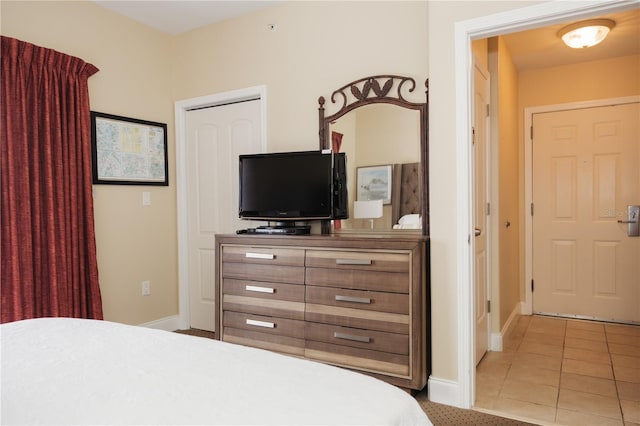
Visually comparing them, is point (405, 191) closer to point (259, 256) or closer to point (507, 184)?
point (259, 256)

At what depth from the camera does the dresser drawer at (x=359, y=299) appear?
8.25 feet

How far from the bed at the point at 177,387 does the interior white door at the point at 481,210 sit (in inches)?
84.9

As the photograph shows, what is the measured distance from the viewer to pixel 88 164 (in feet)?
10.6

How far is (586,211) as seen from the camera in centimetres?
444

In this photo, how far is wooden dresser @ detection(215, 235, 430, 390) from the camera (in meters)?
2.50

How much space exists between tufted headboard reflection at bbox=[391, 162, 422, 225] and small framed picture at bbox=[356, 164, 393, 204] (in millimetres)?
45

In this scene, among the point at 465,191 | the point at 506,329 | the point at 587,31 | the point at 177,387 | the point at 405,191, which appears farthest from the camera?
the point at 506,329

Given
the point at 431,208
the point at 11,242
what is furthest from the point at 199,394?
the point at 11,242

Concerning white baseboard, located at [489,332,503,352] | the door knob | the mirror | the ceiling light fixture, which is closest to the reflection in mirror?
the mirror

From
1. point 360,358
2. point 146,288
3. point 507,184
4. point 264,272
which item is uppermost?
point 507,184

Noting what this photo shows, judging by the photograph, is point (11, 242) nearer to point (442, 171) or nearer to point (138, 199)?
point (138, 199)

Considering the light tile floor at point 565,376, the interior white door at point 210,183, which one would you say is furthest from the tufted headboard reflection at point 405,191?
the interior white door at point 210,183

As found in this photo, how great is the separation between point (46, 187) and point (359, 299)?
2.24m

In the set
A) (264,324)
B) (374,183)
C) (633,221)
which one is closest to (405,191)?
(374,183)
